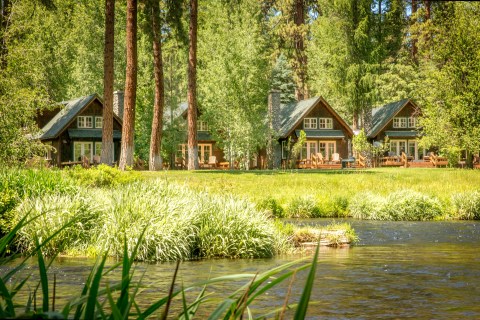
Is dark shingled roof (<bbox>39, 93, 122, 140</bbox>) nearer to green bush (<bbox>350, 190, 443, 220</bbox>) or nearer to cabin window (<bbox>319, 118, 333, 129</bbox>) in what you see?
cabin window (<bbox>319, 118, 333, 129</bbox>)

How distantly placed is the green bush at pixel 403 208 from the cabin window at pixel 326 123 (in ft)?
106

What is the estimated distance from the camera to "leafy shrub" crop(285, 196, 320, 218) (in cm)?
2589

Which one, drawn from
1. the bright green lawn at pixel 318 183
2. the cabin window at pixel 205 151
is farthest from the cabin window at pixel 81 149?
the bright green lawn at pixel 318 183

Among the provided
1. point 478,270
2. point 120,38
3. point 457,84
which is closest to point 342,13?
point 457,84

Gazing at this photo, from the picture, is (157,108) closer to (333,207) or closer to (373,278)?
(333,207)

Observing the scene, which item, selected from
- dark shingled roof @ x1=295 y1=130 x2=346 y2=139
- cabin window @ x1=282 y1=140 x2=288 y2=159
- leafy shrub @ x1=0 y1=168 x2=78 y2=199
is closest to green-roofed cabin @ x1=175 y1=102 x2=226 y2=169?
cabin window @ x1=282 y1=140 x2=288 y2=159

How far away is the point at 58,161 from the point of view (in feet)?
158

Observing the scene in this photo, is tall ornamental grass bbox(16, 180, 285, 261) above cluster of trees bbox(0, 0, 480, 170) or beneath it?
beneath

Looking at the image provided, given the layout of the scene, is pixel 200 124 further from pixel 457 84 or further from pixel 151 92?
pixel 457 84

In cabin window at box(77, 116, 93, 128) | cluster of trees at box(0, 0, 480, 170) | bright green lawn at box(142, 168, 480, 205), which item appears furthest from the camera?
cabin window at box(77, 116, 93, 128)

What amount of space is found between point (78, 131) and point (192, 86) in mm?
13895

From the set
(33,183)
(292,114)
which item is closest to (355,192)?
(33,183)

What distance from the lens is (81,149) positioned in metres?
50.9

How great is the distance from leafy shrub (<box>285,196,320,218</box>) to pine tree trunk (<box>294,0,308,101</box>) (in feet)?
120
